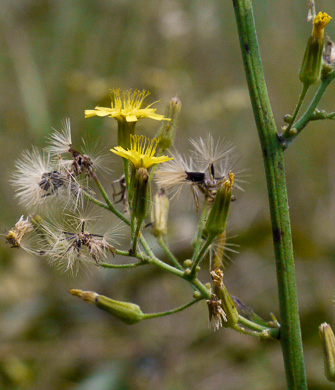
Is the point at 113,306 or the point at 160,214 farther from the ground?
the point at 160,214

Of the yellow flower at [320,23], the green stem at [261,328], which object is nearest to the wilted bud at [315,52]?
the yellow flower at [320,23]

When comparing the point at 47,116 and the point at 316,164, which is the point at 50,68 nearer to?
the point at 47,116

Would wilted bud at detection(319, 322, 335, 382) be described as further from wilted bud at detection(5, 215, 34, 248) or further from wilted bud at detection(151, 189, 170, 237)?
wilted bud at detection(5, 215, 34, 248)

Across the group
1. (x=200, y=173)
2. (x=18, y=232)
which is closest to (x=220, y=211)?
(x=200, y=173)

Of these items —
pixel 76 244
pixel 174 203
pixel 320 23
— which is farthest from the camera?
pixel 174 203

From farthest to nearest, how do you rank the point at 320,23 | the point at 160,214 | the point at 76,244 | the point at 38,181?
1. the point at 160,214
2. the point at 38,181
3. the point at 76,244
4. the point at 320,23

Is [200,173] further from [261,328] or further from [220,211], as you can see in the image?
[261,328]

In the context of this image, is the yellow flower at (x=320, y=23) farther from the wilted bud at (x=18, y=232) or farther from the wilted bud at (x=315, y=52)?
the wilted bud at (x=18, y=232)

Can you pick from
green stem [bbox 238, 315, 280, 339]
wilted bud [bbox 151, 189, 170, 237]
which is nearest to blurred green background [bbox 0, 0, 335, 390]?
wilted bud [bbox 151, 189, 170, 237]
